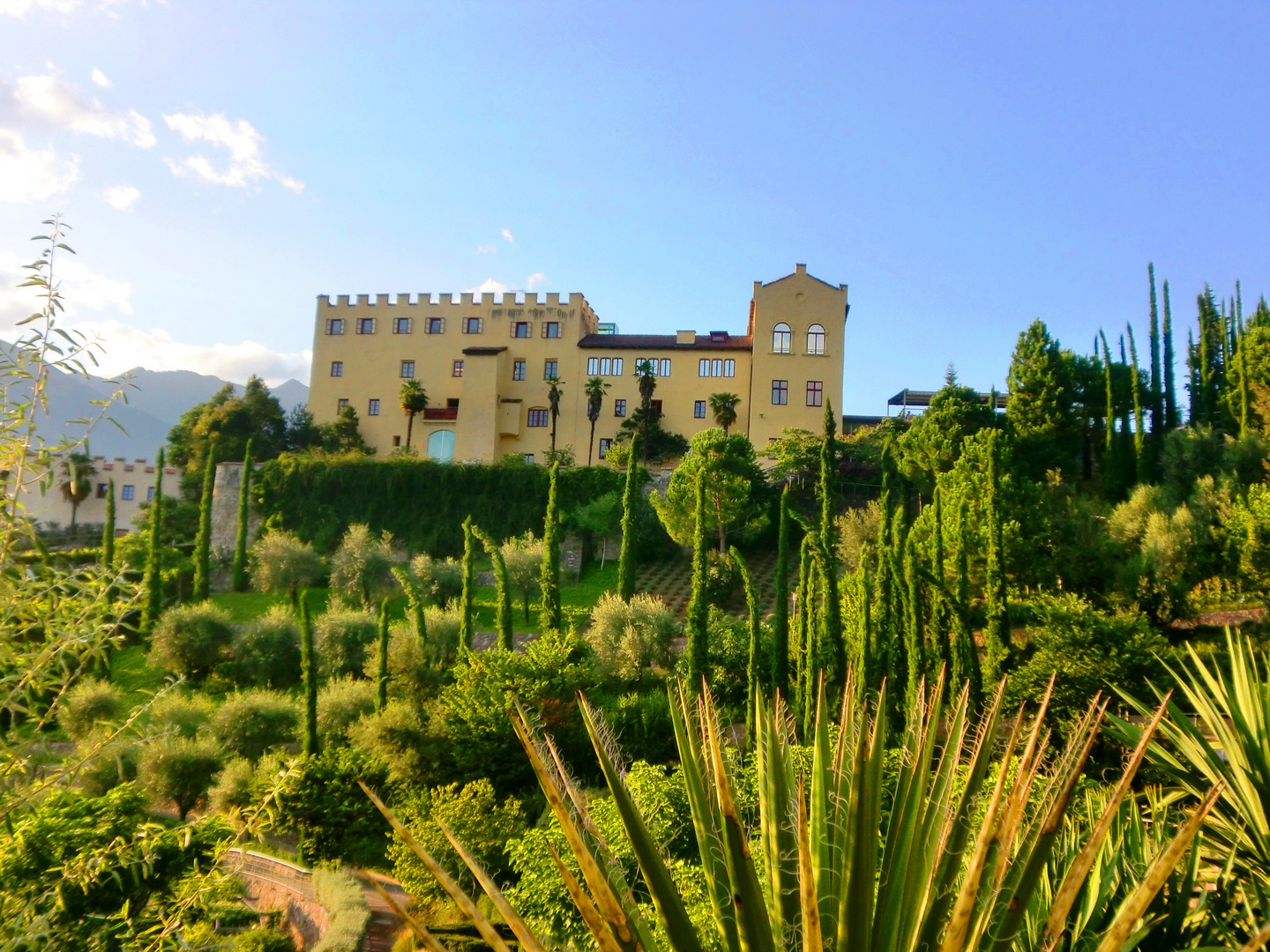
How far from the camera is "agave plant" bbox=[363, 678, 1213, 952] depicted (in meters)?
2.09

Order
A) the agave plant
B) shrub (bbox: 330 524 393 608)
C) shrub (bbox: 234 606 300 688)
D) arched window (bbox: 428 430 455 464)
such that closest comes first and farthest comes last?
the agave plant < shrub (bbox: 234 606 300 688) < shrub (bbox: 330 524 393 608) < arched window (bbox: 428 430 455 464)

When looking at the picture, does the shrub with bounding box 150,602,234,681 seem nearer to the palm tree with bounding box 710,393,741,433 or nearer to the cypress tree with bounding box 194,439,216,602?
the cypress tree with bounding box 194,439,216,602

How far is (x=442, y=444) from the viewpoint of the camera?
48781 mm

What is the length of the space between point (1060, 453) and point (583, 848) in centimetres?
3712

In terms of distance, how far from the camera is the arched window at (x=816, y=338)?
4706 centimetres

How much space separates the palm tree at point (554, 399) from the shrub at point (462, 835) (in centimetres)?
3299

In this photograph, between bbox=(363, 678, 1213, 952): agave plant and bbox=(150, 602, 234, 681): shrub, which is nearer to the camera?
bbox=(363, 678, 1213, 952): agave plant

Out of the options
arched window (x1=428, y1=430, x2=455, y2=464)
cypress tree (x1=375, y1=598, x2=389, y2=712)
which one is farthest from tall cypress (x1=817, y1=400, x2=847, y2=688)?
arched window (x1=428, y1=430, x2=455, y2=464)

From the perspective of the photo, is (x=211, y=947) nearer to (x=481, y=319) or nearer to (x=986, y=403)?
(x=986, y=403)

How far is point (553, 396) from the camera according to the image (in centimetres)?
4725

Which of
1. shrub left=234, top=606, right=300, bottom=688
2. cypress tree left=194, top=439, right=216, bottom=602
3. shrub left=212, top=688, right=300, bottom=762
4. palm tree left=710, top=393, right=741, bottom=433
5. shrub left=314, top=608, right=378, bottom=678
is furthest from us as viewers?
palm tree left=710, top=393, right=741, bottom=433

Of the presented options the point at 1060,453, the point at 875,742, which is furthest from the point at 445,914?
the point at 1060,453

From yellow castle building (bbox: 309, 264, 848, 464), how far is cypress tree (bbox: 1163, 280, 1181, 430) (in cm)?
1582

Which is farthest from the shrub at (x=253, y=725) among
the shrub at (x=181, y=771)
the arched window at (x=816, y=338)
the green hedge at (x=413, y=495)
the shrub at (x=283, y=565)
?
Result: the arched window at (x=816, y=338)
